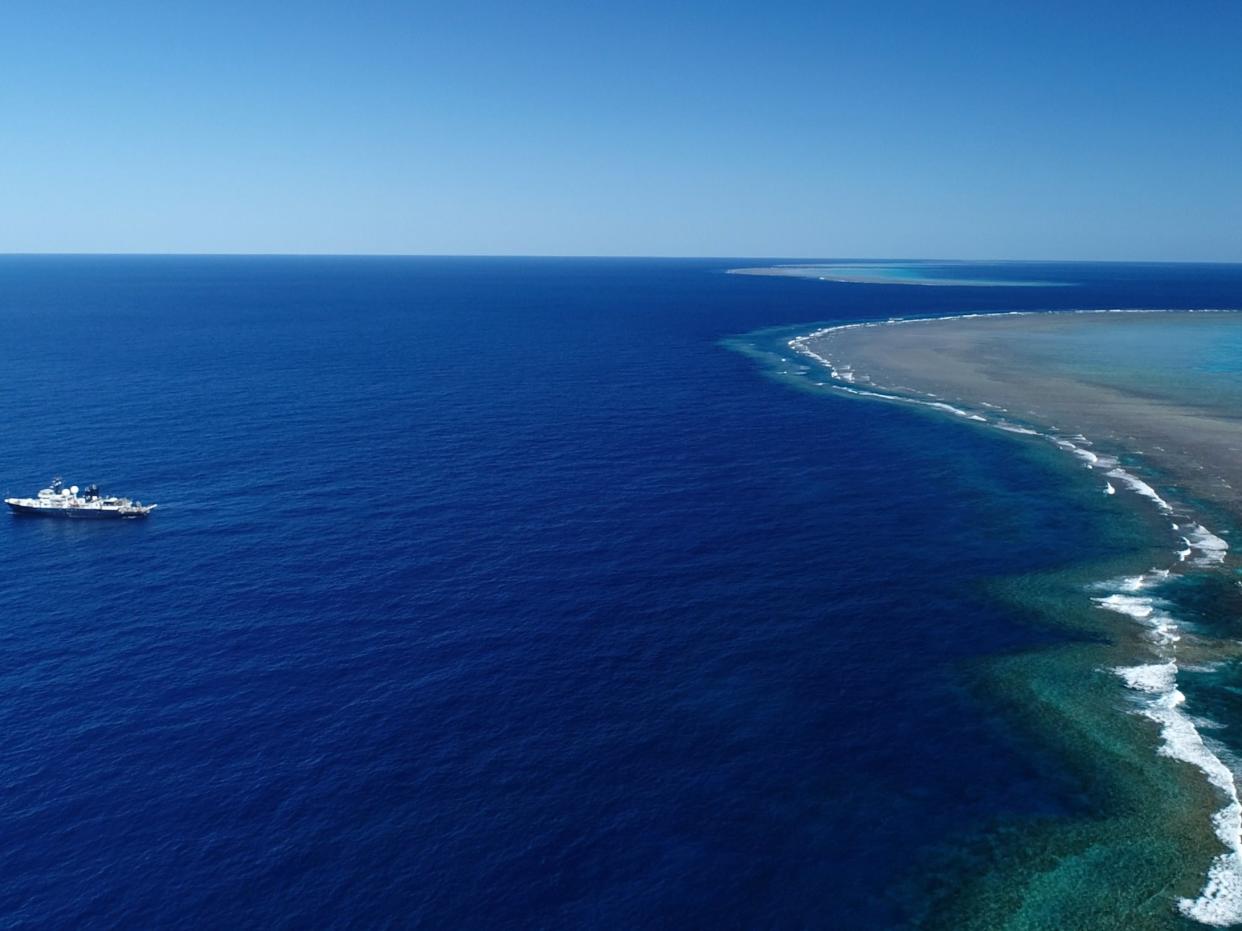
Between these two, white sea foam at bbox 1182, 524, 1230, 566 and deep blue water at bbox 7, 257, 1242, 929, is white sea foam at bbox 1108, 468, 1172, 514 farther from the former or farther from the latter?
deep blue water at bbox 7, 257, 1242, 929

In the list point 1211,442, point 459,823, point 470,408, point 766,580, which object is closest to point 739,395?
point 470,408

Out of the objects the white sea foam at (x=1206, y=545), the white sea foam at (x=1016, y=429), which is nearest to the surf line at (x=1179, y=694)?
the white sea foam at (x=1206, y=545)

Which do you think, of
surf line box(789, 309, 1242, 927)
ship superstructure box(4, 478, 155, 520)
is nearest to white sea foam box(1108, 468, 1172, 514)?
surf line box(789, 309, 1242, 927)

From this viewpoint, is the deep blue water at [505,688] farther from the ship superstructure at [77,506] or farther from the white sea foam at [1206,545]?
the white sea foam at [1206,545]

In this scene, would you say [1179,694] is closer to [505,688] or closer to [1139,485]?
[505,688]

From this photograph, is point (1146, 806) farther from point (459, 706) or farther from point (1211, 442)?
point (1211, 442)
